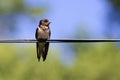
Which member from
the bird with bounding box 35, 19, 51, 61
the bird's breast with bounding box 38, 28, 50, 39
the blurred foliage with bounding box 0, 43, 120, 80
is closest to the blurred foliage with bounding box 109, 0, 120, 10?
the blurred foliage with bounding box 0, 43, 120, 80

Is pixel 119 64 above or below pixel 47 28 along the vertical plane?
below

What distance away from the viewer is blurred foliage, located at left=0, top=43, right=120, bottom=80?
17797 mm

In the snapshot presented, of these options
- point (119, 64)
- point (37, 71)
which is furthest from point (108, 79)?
point (37, 71)

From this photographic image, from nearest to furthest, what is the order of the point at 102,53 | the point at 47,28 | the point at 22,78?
the point at 47,28, the point at 22,78, the point at 102,53

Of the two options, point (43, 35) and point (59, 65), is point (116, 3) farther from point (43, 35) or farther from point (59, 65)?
point (43, 35)

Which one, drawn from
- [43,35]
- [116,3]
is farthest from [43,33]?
[116,3]

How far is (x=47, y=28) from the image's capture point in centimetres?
1066

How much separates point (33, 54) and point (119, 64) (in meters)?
2.09

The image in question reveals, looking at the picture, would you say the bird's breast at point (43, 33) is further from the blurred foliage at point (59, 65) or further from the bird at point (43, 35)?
the blurred foliage at point (59, 65)

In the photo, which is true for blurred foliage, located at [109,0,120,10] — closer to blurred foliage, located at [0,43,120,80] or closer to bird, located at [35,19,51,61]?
blurred foliage, located at [0,43,120,80]

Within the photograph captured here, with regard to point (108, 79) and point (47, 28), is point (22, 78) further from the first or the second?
point (47, 28)

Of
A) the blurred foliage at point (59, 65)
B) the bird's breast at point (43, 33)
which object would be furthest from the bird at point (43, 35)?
the blurred foliage at point (59, 65)

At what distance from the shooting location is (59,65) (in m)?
18.5

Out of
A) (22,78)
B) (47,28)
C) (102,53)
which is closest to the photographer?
(47,28)
